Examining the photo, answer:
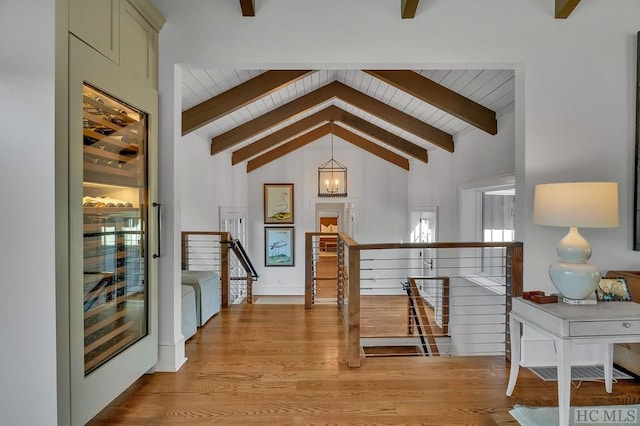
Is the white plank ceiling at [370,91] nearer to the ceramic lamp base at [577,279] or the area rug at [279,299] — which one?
the ceramic lamp base at [577,279]

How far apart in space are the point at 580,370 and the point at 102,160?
3663 mm

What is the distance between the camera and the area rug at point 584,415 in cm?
211

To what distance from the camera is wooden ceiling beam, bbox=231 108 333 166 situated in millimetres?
6828

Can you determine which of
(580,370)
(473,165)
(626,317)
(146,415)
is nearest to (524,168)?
(626,317)

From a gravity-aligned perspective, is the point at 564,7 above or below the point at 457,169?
above

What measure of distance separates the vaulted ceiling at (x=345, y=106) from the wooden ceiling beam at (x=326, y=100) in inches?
0.6

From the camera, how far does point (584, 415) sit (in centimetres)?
218

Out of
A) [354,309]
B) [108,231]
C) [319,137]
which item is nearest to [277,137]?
[319,137]

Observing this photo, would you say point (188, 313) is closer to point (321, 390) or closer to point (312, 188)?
point (321, 390)

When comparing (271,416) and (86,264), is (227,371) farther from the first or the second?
(86,264)

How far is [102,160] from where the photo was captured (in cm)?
214

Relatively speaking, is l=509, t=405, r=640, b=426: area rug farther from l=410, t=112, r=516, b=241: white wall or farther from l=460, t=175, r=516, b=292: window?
l=410, t=112, r=516, b=241: white wall

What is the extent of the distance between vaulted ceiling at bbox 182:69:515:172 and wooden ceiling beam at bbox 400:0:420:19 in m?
1.29

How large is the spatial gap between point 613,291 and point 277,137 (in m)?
5.77
